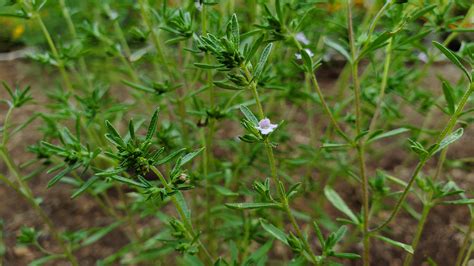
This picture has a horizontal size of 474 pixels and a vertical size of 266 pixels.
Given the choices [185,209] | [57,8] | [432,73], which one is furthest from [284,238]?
[432,73]

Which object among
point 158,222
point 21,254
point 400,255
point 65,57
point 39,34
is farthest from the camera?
point 39,34

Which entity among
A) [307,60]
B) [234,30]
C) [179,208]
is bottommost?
[179,208]

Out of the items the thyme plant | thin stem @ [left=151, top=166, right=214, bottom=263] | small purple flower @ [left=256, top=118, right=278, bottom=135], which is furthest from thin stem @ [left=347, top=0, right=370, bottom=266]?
thin stem @ [left=151, top=166, right=214, bottom=263]

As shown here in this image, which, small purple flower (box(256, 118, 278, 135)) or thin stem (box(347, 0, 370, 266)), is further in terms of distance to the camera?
thin stem (box(347, 0, 370, 266))

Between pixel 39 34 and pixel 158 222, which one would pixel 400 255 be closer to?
pixel 158 222

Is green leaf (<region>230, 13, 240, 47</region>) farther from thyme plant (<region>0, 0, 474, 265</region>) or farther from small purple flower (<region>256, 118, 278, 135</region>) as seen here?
small purple flower (<region>256, 118, 278, 135</region>)

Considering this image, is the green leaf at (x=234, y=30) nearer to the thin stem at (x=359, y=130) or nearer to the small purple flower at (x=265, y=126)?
the small purple flower at (x=265, y=126)

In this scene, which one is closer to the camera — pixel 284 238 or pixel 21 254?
pixel 284 238

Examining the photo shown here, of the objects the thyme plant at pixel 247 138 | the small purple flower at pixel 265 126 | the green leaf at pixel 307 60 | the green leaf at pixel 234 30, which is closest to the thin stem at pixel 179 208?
the thyme plant at pixel 247 138

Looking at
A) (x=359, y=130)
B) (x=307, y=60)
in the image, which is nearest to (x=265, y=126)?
(x=307, y=60)

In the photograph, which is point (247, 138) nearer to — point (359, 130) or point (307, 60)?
point (307, 60)

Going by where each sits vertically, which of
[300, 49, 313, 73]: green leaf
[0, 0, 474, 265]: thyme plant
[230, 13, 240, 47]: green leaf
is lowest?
[0, 0, 474, 265]: thyme plant
